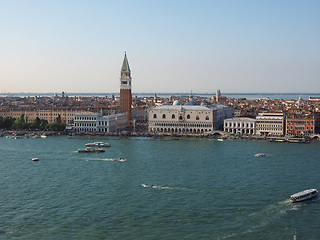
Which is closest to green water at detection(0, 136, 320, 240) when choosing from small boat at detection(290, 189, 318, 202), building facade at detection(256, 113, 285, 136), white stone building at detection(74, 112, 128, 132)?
small boat at detection(290, 189, 318, 202)

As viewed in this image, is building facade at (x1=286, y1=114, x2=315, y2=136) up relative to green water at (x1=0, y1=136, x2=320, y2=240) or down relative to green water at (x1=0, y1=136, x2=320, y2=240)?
up

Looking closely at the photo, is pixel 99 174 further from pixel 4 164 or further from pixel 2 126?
pixel 2 126

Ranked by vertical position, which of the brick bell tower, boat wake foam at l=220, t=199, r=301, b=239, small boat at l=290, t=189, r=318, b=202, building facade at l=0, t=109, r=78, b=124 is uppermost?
the brick bell tower

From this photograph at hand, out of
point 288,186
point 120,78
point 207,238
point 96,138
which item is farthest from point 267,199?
point 120,78

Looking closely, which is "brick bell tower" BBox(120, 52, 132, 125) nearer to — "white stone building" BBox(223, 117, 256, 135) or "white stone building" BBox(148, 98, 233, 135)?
"white stone building" BBox(148, 98, 233, 135)

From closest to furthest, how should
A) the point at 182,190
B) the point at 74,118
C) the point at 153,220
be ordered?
the point at 153,220, the point at 182,190, the point at 74,118

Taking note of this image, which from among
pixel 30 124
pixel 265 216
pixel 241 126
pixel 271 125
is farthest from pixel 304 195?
pixel 30 124

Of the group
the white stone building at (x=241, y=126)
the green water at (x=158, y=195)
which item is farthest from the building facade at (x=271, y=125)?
the green water at (x=158, y=195)
